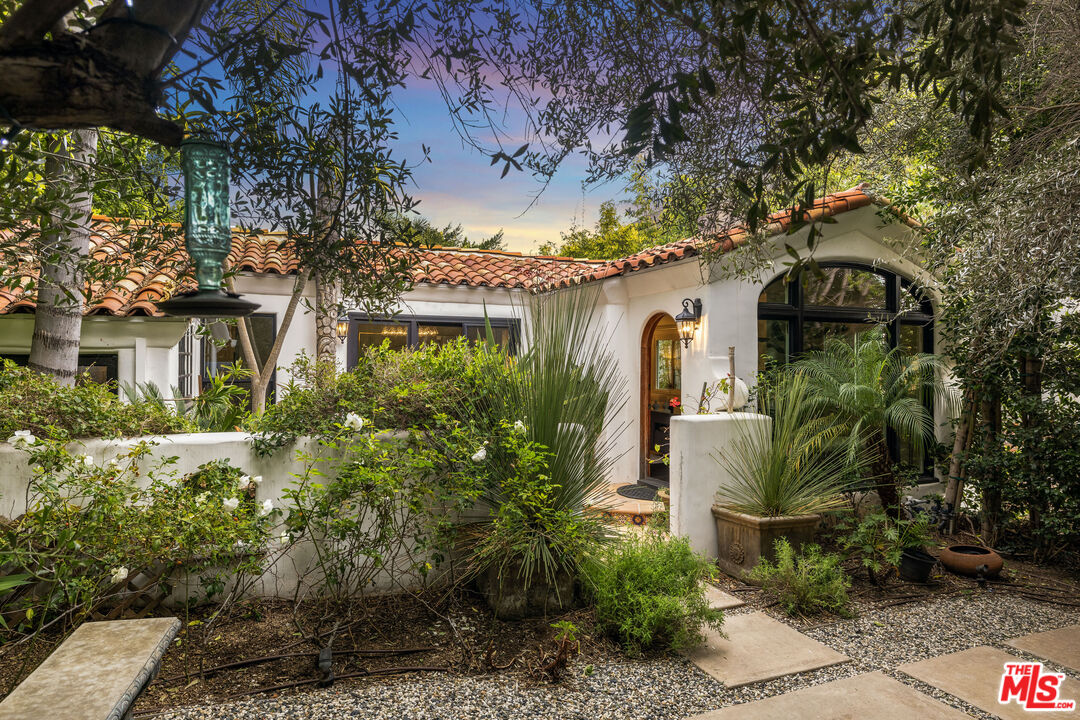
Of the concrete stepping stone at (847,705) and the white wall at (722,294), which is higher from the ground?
the white wall at (722,294)


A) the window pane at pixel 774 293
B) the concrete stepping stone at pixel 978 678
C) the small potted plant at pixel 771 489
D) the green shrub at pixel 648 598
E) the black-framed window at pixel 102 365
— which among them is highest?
the window pane at pixel 774 293

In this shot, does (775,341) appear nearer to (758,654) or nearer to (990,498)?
(990,498)

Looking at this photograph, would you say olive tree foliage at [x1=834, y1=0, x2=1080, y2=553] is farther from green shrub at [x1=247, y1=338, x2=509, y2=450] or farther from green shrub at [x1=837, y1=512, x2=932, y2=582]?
green shrub at [x1=247, y1=338, x2=509, y2=450]

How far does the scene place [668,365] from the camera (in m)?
8.93

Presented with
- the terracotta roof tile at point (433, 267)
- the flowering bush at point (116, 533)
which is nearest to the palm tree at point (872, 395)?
the terracotta roof tile at point (433, 267)

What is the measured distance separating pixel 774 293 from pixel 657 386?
2209 mm

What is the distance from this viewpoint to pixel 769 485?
215 inches

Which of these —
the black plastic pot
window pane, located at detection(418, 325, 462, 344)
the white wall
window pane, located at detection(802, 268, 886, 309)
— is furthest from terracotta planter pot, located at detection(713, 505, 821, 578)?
window pane, located at detection(418, 325, 462, 344)

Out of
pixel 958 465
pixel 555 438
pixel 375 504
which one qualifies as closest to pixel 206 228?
pixel 375 504

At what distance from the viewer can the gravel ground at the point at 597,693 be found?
123 inches

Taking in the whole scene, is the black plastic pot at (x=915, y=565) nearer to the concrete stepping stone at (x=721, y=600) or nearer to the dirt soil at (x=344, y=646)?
the dirt soil at (x=344, y=646)

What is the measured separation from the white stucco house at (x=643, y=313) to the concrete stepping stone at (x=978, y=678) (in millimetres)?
2804

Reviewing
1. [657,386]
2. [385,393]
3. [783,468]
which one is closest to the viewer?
[385,393]

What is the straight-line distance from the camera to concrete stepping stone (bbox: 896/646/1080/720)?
3330mm
